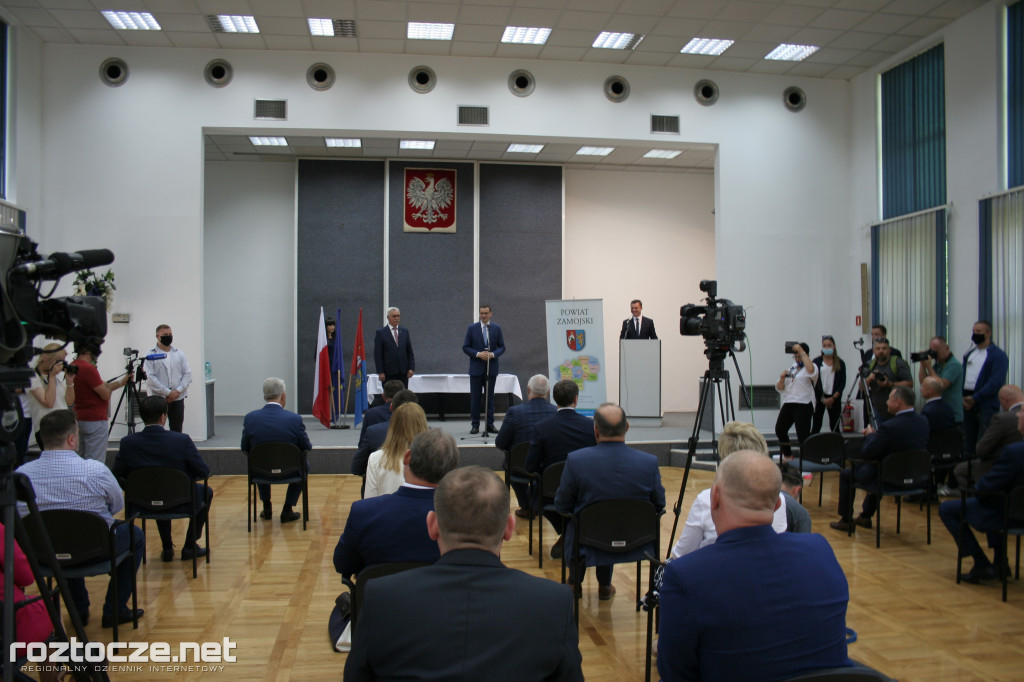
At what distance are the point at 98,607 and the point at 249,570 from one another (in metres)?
0.87

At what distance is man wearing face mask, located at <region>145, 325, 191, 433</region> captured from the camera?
7.18 metres

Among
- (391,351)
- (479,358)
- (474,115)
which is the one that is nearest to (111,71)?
(474,115)

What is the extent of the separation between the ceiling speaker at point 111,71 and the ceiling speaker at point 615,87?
5.80 m

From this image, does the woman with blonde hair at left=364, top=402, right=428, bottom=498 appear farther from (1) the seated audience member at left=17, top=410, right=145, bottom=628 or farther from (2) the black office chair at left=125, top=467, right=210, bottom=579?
(2) the black office chair at left=125, top=467, right=210, bottom=579

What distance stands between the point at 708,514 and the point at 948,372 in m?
5.69

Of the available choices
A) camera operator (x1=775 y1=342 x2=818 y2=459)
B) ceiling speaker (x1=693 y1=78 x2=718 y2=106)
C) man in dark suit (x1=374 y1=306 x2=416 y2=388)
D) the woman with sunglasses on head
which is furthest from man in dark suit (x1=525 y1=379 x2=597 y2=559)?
ceiling speaker (x1=693 y1=78 x2=718 y2=106)

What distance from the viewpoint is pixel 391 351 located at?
8.57 m

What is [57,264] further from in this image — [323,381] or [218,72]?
[323,381]

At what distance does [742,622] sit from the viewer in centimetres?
158

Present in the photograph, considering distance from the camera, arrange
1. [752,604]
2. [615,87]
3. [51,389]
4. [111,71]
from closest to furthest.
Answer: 1. [752,604]
2. [51,389]
3. [111,71]
4. [615,87]

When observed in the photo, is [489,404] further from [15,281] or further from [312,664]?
[15,281]

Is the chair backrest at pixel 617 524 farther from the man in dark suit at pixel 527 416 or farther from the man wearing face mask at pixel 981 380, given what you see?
the man wearing face mask at pixel 981 380

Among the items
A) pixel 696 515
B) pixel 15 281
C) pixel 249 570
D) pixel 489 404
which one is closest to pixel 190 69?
pixel 489 404

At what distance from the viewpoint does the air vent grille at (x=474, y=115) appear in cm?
864
